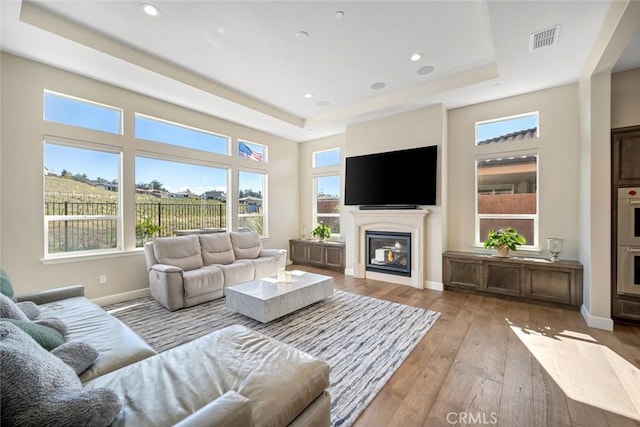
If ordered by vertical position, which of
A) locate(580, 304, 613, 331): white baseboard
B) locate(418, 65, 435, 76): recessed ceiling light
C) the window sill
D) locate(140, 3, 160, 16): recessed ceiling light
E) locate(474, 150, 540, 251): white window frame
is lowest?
locate(580, 304, 613, 331): white baseboard

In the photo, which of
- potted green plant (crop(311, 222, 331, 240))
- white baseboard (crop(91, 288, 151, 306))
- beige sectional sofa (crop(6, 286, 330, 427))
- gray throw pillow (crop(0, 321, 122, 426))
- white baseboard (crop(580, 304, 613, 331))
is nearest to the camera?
gray throw pillow (crop(0, 321, 122, 426))

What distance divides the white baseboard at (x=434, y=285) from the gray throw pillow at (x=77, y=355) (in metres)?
4.54

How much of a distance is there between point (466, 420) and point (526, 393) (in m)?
0.65

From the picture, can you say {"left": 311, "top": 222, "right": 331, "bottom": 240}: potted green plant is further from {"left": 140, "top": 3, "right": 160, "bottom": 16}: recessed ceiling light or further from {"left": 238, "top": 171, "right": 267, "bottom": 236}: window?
{"left": 140, "top": 3, "right": 160, "bottom": 16}: recessed ceiling light

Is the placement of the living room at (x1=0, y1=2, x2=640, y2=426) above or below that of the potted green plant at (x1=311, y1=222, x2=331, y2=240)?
above

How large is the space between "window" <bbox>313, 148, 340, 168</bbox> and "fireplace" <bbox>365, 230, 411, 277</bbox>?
2162 mm

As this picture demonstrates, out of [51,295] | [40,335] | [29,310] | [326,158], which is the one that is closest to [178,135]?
[51,295]

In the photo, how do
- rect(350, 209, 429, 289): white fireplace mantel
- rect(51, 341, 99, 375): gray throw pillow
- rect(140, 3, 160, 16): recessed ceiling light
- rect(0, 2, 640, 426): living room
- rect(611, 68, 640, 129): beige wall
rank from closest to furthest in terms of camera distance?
rect(51, 341, 99, 375): gray throw pillow < rect(140, 3, 160, 16): recessed ceiling light < rect(0, 2, 640, 426): living room < rect(611, 68, 640, 129): beige wall < rect(350, 209, 429, 289): white fireplace mantel

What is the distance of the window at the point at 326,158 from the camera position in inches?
258

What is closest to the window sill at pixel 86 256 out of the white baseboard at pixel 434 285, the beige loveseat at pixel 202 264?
the beige loveseat at pixel 202 264

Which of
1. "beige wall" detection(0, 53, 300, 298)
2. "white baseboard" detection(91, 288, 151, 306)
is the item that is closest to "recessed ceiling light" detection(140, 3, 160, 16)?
"beige wall" detection(0, 53, 300, 298)

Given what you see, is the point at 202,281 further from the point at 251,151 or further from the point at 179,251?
the point at 251,151

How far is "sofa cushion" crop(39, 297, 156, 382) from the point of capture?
1617mm

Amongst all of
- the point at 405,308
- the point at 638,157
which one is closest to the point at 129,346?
the point at 405,308
